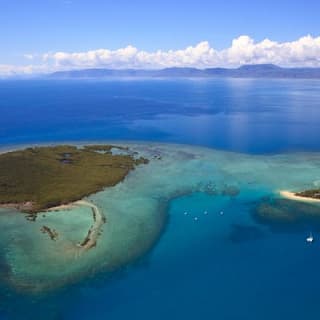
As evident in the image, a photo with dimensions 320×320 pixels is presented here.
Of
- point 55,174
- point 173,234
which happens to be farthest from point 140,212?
point 55,174

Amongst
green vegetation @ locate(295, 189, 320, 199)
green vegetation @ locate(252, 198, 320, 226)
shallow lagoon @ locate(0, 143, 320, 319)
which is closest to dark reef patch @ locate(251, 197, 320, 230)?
green vegetation @ locate(252, 198, 320, 226)

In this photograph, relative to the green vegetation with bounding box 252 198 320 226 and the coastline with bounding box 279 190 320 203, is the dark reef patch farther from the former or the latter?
the coastline with bounding box 279 190 320 203

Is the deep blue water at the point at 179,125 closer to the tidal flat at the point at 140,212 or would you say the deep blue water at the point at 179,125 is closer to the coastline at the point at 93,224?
the tidal flat at the point at 140,212

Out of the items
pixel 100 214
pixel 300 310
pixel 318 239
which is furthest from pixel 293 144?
pixel 300 310

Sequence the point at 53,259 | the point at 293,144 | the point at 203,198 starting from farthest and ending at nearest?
the point at 293,144
the point at 203,198
the point at 53,259

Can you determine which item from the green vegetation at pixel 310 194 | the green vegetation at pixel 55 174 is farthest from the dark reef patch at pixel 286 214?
the green vegetation at pixel 55 174

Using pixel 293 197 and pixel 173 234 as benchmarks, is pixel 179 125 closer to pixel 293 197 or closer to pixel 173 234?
pixel 293 197

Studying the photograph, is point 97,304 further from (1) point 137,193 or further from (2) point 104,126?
(2) point 104,126
